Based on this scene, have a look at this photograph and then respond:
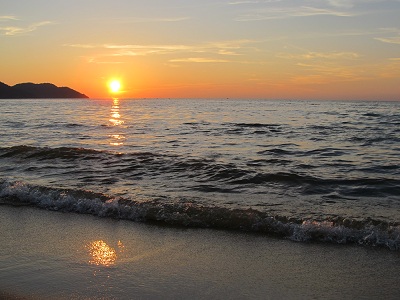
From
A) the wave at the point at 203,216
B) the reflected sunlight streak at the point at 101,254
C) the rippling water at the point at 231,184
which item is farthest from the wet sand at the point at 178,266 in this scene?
the rippling water at the point at 231,184

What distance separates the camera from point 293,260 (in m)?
6.05

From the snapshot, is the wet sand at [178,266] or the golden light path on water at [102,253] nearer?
the wet sand at [178,266]

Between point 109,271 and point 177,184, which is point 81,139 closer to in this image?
Result: point 177,184

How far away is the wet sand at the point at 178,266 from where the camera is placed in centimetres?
496

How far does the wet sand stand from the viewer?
4965 millimetres

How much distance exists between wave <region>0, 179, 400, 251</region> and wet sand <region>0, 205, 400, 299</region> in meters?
0.32

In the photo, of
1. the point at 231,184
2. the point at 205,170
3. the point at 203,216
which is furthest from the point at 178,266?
the point at 205,170

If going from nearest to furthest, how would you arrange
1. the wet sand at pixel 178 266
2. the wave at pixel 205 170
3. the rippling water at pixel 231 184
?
1. the wet sand at pixel 178 266
2. the rippling water at pixel 231 184
3. the wave at pixel 205 170

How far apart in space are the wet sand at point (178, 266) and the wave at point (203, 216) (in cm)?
32

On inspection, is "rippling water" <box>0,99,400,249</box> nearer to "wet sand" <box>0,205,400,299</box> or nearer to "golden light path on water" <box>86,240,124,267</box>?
"wet sand" <box>0,205,400,299</box>

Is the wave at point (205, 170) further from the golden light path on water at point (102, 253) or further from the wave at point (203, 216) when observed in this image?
the golden light path on water at point (102, 253)

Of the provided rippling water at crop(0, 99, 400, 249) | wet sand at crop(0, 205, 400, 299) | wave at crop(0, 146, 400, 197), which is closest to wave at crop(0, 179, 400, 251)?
rippling water at crop(0, 99, 400, 249)

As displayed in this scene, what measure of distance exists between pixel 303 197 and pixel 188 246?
414cm

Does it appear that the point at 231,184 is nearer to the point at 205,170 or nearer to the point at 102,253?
the point at 205,170
